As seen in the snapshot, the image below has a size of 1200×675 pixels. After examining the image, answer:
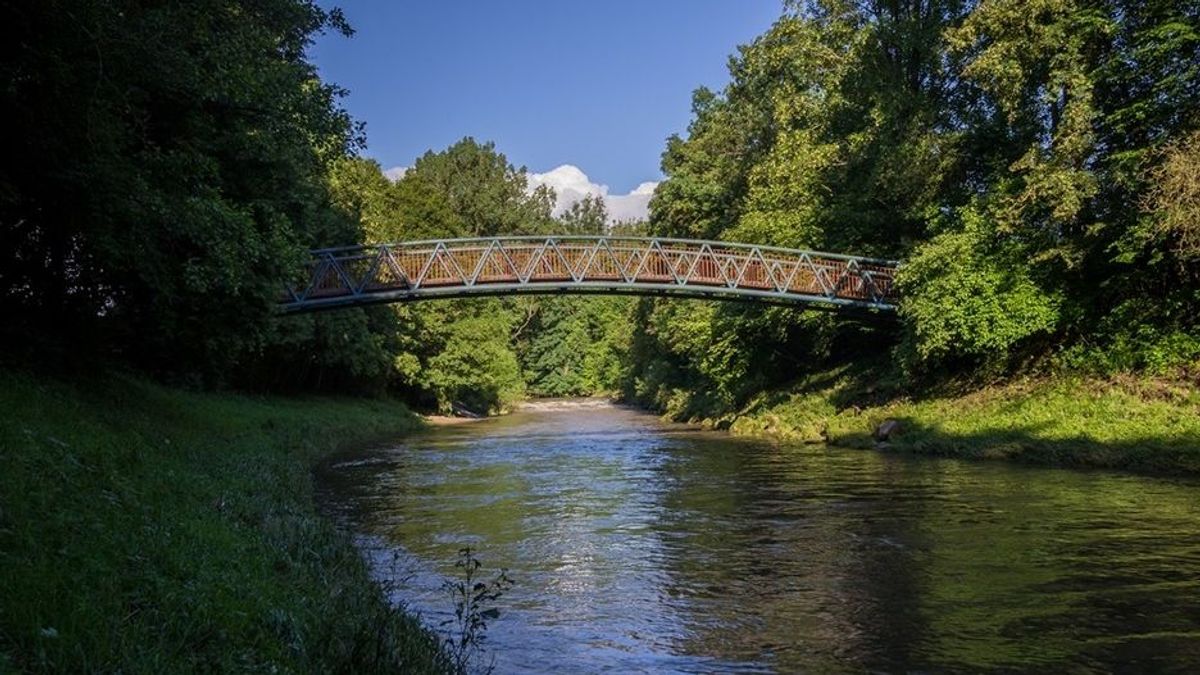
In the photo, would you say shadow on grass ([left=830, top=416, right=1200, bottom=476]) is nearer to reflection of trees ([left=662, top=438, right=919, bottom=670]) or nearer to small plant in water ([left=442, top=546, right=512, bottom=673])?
reflection of trees ([left=662, top=438, right=919, bottom=670])

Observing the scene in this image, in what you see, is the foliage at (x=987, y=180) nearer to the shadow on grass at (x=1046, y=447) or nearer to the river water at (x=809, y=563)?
the shadow on grass at (x=1046, y=447)

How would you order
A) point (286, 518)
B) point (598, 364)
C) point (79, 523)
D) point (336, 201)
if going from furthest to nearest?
point (598, 364), point (336, 201), point (286, 518), point (79, 523)

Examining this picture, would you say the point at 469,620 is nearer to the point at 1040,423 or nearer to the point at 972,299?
the point at 1040,423

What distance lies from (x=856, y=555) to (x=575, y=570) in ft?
12.3

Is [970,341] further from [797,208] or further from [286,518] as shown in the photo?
[286,518]

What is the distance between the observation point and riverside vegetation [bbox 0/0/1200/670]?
7574mm

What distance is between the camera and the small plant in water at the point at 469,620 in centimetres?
669

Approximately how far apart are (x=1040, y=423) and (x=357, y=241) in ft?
93.6

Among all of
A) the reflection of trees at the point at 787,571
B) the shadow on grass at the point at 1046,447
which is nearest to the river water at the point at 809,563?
the reflection of trees at the point at 787,571

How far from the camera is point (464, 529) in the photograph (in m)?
14.7

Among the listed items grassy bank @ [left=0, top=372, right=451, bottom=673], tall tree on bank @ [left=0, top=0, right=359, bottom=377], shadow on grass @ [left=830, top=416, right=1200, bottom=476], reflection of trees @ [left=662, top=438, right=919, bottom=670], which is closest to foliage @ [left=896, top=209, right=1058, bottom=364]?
shadow on grass @ [left=830, top=416, right=1200, bottom=476]

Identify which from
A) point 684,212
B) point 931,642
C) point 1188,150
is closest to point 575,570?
point 931,642

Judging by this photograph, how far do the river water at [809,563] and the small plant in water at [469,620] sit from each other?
229 millimetres

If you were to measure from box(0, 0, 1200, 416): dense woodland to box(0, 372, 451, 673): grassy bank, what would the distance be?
9.92 ft
